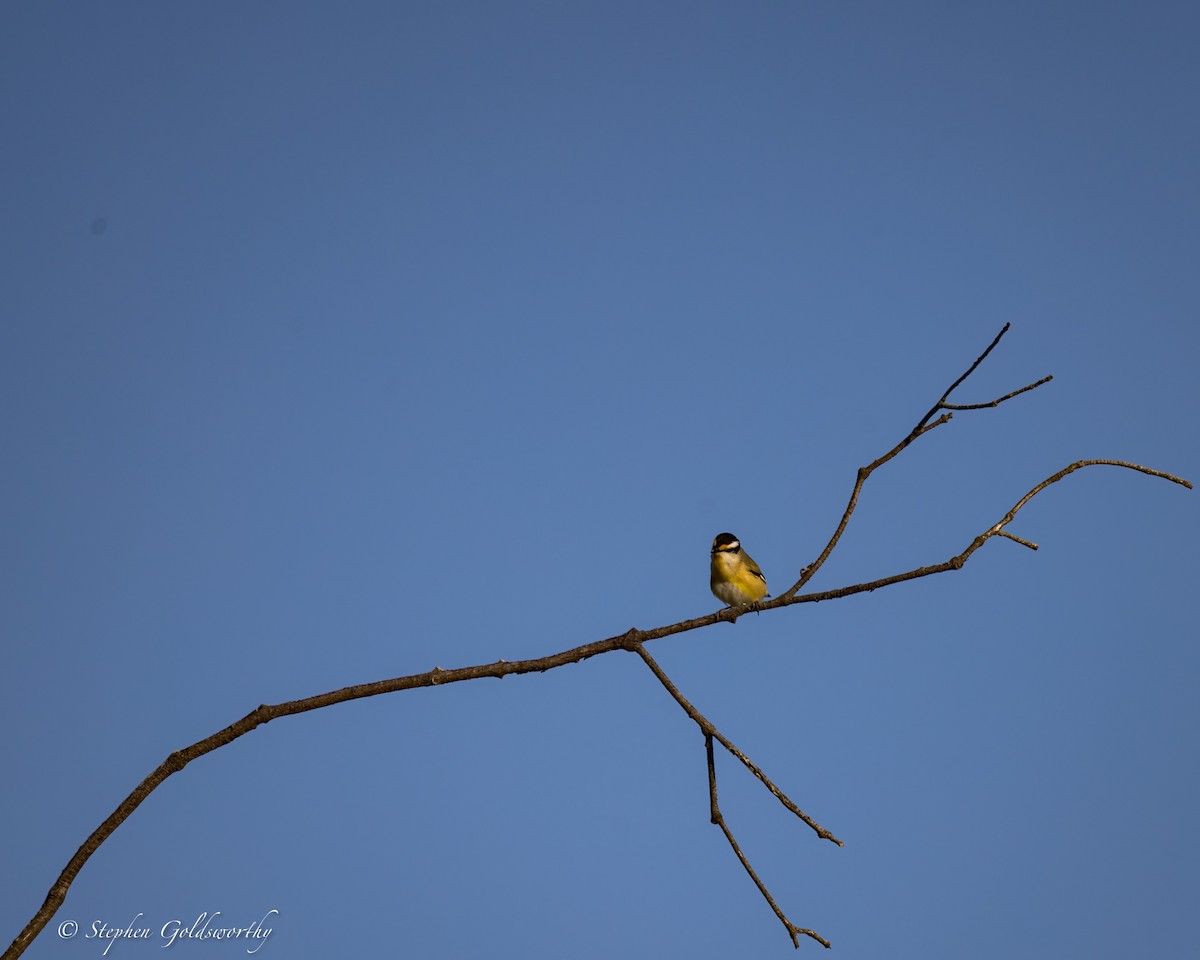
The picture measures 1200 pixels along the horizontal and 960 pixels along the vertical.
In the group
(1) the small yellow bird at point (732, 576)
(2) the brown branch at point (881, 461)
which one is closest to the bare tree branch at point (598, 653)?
(2) the brown branch at point (881, 461)

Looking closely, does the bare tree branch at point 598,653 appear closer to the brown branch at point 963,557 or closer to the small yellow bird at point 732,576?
the brown branch at point 963,557

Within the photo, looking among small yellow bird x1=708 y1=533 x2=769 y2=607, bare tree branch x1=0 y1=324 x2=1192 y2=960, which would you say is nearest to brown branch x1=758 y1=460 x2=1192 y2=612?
bare tree branch x1=0 y1=324 x2=1192 y2=960

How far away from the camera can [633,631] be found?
3.68m

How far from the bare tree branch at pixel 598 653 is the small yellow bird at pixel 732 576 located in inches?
400

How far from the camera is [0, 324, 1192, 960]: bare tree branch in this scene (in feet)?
9.38

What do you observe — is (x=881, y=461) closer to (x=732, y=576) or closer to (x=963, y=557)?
(x=963, y=557)

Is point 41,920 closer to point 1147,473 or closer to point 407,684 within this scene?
point 407,684

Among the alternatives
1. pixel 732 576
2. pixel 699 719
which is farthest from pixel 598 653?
pixel 732 576

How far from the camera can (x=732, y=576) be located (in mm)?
14375

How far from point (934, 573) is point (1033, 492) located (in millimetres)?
503

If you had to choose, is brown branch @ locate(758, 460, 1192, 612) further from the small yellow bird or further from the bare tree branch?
the small yellow bird

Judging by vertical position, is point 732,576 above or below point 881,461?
above

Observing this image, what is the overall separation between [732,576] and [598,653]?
1091cm

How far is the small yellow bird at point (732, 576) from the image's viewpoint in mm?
14398
